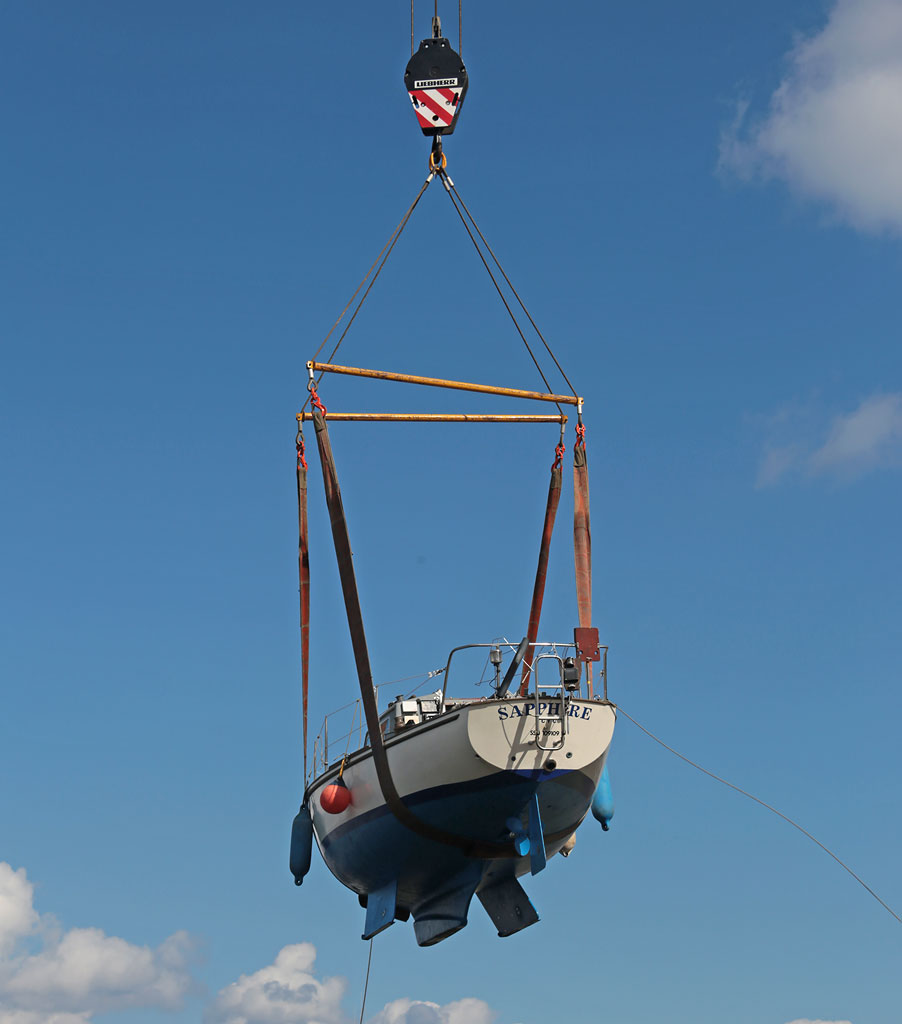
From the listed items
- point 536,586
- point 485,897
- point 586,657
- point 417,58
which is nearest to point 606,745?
point 586,657

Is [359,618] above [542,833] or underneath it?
above

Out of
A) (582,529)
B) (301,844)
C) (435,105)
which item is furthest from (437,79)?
(301,844)

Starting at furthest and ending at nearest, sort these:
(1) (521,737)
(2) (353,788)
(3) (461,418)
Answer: (3) (461,418) < (2) (353,788) < (1) (521,737)

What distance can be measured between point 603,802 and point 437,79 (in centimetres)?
1501

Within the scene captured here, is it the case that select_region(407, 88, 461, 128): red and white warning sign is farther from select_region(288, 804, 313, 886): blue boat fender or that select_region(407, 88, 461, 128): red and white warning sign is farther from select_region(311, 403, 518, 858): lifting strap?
select_region(288, 804, 313, 886): blue boat fender

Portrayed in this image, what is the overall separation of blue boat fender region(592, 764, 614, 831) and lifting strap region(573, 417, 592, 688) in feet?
13.8

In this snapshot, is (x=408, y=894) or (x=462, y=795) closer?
(x=462, y=795)

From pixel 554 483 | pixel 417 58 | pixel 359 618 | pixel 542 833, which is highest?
pixel 417 58

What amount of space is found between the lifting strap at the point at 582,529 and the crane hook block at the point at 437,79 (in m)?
7.86

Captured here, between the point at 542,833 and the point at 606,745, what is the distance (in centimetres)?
206

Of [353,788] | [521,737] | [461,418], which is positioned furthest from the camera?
[461,418]

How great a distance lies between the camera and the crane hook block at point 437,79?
1378 inches

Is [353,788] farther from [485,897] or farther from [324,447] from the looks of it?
[324,447]

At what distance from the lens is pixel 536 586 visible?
1550 inches
